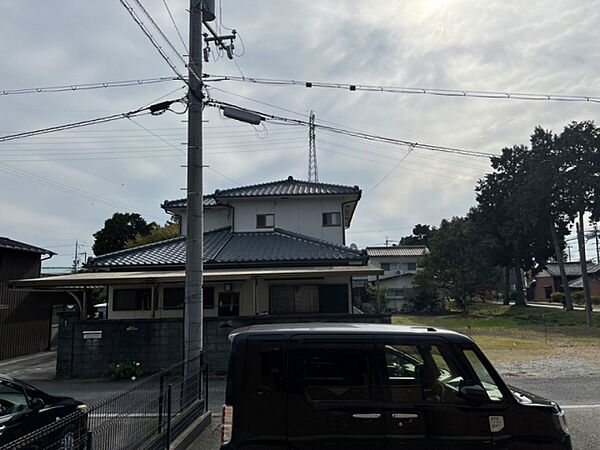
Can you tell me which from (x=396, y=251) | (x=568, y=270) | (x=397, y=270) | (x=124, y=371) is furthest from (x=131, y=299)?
(x=568, y=270)

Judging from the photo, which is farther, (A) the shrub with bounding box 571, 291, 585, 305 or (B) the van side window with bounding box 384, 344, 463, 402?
(A) the shrub with bounding box 571, 291, 585, 305

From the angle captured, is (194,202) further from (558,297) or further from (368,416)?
(558,297)

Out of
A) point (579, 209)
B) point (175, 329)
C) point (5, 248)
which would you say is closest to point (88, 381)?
point (175, 329)

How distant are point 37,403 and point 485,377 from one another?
507cm

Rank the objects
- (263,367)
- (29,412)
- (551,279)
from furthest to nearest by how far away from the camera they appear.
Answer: (551,279) < (29,412) < (263,367)

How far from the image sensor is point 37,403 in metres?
4.68

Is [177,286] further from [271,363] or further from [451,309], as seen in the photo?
[451,309]

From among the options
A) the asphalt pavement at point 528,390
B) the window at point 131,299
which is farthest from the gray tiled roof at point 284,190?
the asphalt pavement at point 528,390

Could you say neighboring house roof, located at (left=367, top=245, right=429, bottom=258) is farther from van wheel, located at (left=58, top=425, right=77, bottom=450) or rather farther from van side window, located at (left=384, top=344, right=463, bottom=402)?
van wheel, located at (left=58, top=425, right=77, bottom=450)

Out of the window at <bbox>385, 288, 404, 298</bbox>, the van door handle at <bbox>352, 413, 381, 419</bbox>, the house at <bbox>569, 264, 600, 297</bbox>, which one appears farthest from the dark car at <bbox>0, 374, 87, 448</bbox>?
the house at <bbox>569, 264, 600, 297</bbox>

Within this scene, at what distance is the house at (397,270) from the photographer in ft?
136

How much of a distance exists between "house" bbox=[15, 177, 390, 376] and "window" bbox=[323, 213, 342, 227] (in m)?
0.05

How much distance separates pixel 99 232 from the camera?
27891 millimetres

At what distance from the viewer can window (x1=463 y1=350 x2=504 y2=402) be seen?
3836 millimetres
